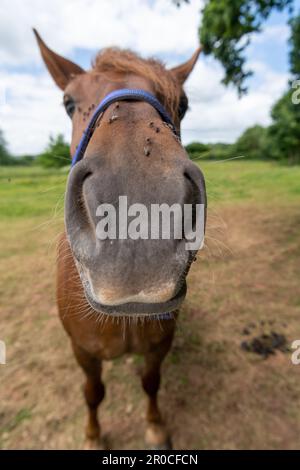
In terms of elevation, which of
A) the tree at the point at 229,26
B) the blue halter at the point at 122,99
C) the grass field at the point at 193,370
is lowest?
the grass field at the point at 193,370

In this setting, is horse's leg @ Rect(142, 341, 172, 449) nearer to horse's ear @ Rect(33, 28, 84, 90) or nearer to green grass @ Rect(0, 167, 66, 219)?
horse's ear @ Rect(33, 28, 84, 90)

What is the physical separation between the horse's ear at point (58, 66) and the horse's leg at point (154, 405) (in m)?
2.51

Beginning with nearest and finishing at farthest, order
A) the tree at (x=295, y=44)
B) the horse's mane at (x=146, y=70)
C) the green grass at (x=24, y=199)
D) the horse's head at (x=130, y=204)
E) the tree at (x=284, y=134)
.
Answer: the horse's head at (x=130, y=204)
the horse's mane at (x=146, y=70)
the tree at (x=295, y=44)
the green grass at (x=24, y=199)
the tree at (x=284, y=134)

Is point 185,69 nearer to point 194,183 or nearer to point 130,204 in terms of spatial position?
point 194,183

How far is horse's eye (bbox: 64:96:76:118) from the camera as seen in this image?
2.17 meters

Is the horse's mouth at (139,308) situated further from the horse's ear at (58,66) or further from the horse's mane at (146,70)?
the horse's ear at (58,66)

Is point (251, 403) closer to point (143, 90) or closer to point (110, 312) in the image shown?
point (110, 312)

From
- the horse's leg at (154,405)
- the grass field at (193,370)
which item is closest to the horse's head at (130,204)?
the grass field at (193,370)

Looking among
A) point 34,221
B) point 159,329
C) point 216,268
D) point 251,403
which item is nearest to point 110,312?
point 159,329

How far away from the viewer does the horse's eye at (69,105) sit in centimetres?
217

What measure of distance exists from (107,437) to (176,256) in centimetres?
251

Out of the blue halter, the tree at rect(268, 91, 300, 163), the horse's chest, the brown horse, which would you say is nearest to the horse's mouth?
the brown horse

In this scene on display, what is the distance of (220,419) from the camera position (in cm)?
298

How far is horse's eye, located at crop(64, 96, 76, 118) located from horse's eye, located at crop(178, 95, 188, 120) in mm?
766
